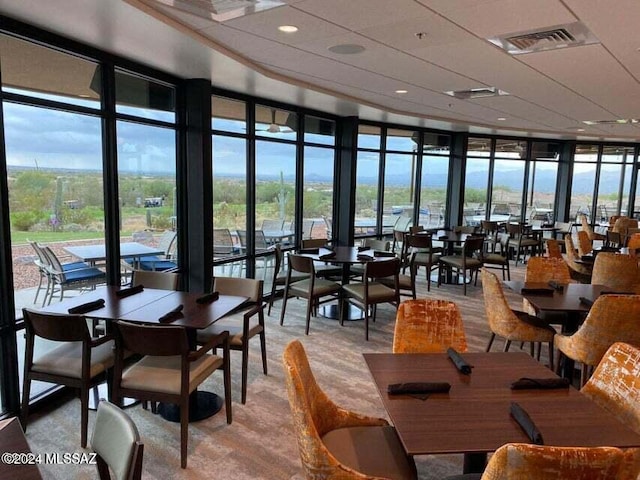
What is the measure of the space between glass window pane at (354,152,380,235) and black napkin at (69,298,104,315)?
5.20 meters

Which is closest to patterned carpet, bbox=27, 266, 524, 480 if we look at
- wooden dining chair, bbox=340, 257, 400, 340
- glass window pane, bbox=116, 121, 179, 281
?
wooden dining chair, bbox=340, 257, 400, 340

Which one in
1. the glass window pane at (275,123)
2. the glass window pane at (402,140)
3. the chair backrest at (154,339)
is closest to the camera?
the chair backrest at (154,339)

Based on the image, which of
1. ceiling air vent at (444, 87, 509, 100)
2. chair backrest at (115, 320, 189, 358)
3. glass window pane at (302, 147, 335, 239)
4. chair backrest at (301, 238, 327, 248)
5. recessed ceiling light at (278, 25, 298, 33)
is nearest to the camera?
chair backrest at (115, 320, 189, 358)

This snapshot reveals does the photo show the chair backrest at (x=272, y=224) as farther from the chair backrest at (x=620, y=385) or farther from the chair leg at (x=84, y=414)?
the chair backrest at (x=620, y=385)

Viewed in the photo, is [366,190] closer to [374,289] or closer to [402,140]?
[402,140]

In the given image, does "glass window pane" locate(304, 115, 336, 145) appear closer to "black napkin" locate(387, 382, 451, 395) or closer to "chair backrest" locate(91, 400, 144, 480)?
"black napkin" locate(387, 382, 451, 395)

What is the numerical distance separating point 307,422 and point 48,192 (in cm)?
302

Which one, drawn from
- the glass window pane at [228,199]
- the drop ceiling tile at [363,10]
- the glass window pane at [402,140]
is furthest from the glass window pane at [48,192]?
the glass window pane at [402,140]

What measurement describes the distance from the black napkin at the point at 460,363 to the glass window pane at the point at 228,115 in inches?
164

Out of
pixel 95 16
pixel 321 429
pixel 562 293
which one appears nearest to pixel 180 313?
pixel 321 429

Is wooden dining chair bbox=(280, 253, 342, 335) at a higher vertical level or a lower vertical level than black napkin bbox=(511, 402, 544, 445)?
lower

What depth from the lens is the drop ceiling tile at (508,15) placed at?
8.87 feet

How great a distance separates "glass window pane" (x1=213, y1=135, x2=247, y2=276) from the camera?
18.4ft

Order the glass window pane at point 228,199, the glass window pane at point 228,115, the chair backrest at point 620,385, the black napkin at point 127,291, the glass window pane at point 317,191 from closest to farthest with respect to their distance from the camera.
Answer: the chair backrest at point 620,385
the black napkin at point 127,291
the glass window pane at point 228,115
the glass window pane at point 228,199
the glass window pane at point 317,191
